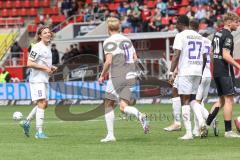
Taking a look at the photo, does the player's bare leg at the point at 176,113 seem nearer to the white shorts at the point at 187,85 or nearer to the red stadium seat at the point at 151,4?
the white shorts at the point at 187,85

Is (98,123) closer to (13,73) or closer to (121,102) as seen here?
(121,102)

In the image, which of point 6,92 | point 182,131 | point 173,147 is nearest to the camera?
point 173,147

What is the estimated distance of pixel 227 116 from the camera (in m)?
15.4

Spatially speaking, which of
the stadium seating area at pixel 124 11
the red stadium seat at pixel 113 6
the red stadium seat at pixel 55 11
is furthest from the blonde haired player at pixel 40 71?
the red stadium seat at pixel 55 11

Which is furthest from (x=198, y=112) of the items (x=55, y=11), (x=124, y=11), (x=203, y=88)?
(x=55, y=11)

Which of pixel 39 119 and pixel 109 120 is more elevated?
pixel 109 120

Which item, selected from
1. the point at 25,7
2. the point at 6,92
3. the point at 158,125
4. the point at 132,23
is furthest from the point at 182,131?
the point at 25,7

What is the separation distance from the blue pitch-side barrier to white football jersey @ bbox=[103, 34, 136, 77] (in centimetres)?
1494

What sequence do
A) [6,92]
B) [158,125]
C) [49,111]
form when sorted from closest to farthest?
[158,125] → [49,111] → [6,92]

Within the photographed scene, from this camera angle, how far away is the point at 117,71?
14.9 metres

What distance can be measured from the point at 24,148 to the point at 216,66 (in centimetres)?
410

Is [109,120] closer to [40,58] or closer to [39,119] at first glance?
[39,119]

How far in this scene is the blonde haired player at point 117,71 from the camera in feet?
48.0

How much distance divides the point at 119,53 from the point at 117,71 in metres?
0.34
